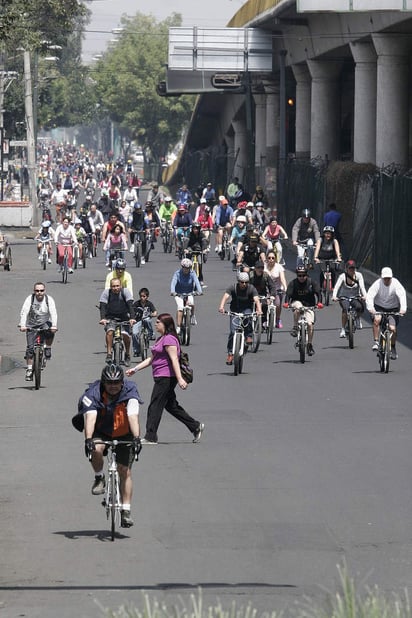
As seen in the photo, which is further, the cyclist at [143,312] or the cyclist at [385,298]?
the cyclist at [143,312]

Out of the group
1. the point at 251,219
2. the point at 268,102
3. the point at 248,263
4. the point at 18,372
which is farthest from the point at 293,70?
the point at 18,372

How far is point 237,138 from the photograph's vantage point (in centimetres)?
8538

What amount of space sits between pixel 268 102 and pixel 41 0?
10811 millimetres

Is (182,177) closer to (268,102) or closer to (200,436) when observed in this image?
(268,102)

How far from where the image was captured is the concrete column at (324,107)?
190 ft

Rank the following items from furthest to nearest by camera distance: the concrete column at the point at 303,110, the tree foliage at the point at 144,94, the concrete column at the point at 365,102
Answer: the tree foliage at the point at 144,94
the concrete column at the point at 303,110
the concrete column at the point at 365,102

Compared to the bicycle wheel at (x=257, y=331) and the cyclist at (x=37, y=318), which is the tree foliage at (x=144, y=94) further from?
the cyclist at (x=37, y=318)

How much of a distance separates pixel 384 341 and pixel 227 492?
9.77 m

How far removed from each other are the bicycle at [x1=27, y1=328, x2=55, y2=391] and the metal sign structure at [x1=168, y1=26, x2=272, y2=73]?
43260 millimetres

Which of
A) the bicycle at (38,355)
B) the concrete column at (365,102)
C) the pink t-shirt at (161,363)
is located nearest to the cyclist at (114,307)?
the bicycle at (38,355)

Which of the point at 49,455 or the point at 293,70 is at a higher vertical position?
the point at 293,70

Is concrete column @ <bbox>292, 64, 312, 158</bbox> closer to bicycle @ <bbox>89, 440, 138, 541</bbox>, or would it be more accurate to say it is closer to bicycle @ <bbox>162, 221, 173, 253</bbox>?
bicycle @ <bbox>162, 221, 173, 253</bbox>

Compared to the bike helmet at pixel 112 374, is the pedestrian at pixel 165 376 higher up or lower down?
lower down

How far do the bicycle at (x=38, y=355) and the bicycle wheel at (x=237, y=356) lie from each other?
282 centimetres
